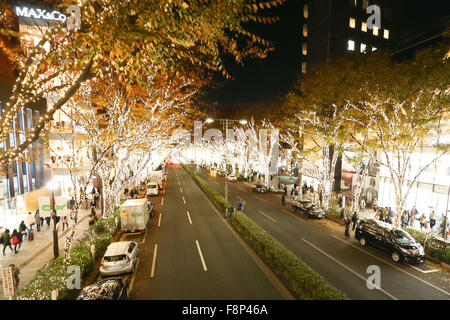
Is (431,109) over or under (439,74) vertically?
under

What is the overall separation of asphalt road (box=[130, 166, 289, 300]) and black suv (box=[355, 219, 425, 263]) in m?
7.55

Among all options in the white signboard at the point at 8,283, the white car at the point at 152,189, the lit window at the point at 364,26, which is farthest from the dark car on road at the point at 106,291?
the lit window at the point at 364,26

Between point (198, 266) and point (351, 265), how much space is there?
8089 millimetres

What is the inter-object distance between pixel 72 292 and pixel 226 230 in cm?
1059

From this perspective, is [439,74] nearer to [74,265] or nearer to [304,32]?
[74,265]

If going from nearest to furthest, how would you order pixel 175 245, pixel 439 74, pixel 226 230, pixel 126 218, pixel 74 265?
pixel 74 265 → pixel 439 74 → pixel 175 245 → pixel 126 218 → pixel 226 230

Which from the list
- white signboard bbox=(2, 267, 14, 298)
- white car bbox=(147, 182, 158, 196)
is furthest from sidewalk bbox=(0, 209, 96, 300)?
white car bbox=(147, 182, 158, 196)

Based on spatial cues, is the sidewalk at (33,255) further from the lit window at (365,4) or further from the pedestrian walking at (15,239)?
the lit window at (365,4)

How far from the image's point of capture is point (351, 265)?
40.1ft

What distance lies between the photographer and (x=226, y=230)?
1759cm

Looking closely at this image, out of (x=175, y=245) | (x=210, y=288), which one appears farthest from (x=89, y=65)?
(x=175, y=245)

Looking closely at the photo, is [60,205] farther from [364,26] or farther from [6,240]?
[364,26]

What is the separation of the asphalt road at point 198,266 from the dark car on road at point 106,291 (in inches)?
42.1

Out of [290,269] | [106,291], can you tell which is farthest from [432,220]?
[106,291]
